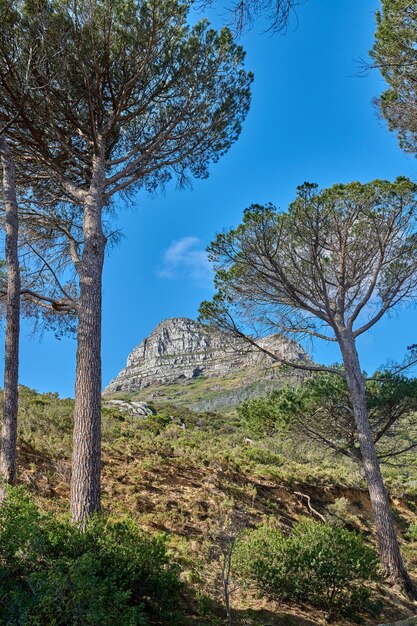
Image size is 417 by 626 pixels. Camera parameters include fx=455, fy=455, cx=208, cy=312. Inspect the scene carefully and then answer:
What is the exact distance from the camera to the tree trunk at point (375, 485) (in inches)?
323

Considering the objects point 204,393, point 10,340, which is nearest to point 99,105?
point 10,340

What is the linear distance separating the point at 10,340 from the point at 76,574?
12.0 feet

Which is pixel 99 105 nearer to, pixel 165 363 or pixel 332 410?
pixel 332 410

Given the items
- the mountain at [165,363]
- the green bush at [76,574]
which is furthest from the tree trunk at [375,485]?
the mountain at [165,363]

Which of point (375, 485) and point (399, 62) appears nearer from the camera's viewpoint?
point (399, 62)

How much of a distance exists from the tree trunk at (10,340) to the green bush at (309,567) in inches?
127

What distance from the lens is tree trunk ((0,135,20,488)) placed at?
5.73 meters

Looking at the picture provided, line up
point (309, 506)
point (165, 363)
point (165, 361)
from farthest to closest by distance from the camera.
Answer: point (165, 361) → point (165, 363) → point (309, 506)

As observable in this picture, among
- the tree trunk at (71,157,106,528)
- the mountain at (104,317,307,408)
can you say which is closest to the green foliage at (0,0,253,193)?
the tree trunk at (71,157,106,528)

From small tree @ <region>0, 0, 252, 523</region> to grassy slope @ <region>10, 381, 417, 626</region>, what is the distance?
229 cm

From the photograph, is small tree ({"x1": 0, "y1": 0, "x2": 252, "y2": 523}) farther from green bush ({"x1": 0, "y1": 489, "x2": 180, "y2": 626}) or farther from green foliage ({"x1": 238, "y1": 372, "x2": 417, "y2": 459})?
green foliage ({"x1": 238, "y1": 372, "x2": 417, "y2": 459})

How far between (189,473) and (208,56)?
8.78m

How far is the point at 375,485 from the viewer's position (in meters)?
8.86

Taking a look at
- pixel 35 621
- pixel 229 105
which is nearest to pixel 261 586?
pixel 35 621
